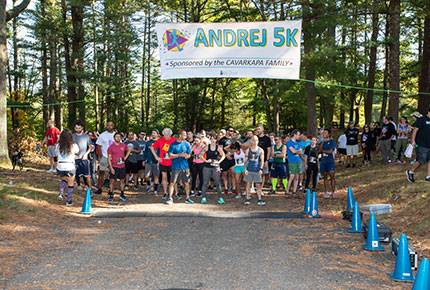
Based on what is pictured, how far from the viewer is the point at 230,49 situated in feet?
38.5

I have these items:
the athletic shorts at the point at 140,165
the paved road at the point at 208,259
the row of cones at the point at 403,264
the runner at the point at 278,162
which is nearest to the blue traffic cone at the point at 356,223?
the paved road at the point at 208,259

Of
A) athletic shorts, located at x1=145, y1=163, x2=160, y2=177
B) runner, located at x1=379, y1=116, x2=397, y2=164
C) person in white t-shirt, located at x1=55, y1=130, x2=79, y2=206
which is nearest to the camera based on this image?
person in white t-shirt, located at x1=55, y1=130, x2=79, y2=206

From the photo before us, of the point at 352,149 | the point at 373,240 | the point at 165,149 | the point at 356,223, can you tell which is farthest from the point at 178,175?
the point at 352,149

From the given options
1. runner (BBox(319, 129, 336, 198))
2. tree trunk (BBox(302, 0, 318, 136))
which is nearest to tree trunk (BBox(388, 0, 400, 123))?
tree trunk (BBox(302, 0, 318, 136))

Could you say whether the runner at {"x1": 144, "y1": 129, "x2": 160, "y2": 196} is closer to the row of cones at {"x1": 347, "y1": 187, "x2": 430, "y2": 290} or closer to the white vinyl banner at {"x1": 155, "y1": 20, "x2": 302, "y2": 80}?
the white vinyl banner at {"x1": 155, "y1": 20, "x2": 302, "y2": 80}

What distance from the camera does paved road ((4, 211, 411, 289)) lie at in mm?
5004

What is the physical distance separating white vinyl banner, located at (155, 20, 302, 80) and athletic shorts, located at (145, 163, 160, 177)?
3151mm

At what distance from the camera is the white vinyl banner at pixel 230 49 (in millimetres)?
11695

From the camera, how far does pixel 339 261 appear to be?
19.5ft

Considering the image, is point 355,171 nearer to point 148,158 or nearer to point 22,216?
point 148,158

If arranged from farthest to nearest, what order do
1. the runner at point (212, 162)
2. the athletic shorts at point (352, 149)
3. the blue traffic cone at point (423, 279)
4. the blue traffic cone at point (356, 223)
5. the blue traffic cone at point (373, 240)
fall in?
the athletic shorts at point (352, 149), the runner at point (212, 162), the blue traffic cone at point (356, 223), the blue traffic cone at point (373, 240), the blue traffic cone at point (423, 279)

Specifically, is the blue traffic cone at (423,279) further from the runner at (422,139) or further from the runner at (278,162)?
the runner at (278,162)

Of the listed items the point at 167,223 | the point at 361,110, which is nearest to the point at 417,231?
the point at 167,223

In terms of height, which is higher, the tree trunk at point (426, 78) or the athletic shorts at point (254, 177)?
the tree trunk at point (426, 78)
